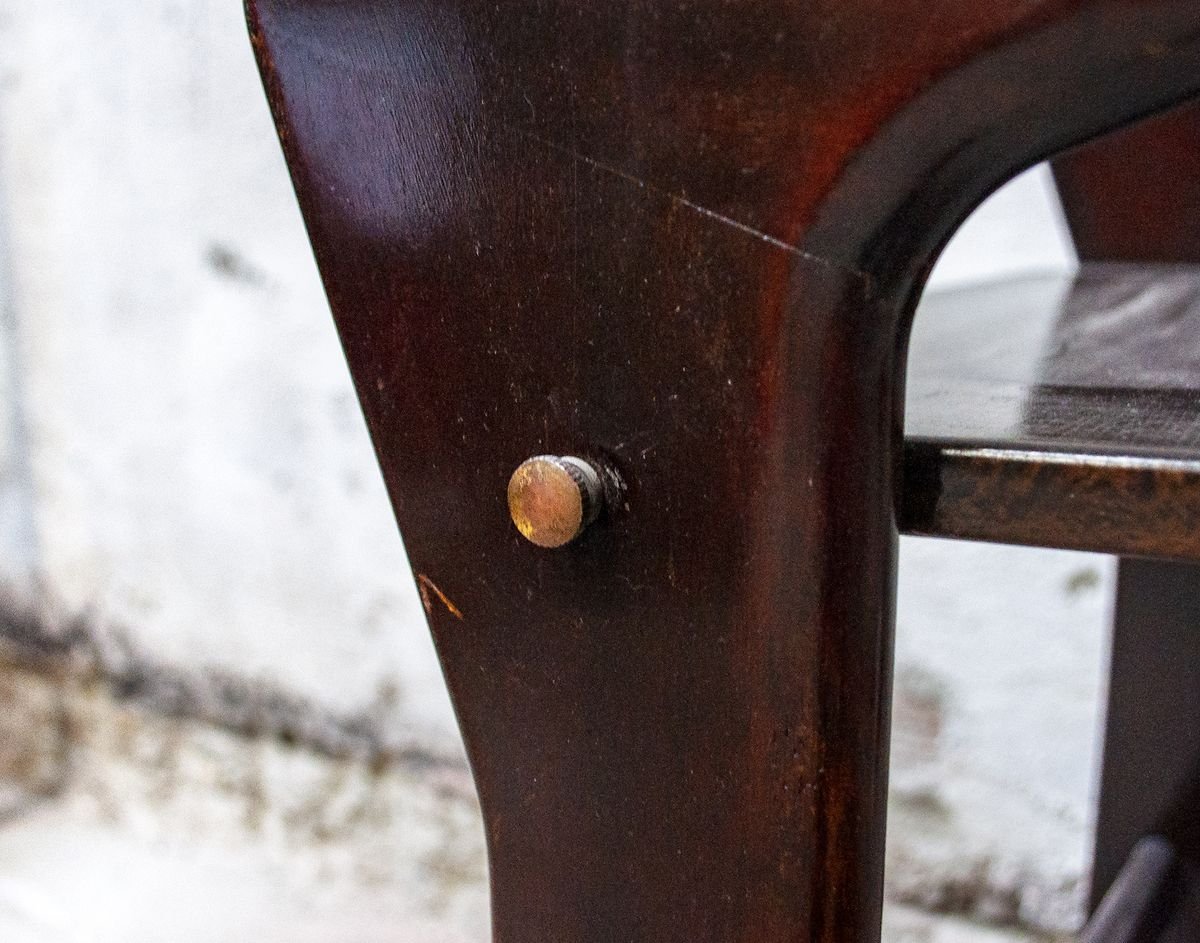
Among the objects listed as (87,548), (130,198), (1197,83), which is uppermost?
(130,198)

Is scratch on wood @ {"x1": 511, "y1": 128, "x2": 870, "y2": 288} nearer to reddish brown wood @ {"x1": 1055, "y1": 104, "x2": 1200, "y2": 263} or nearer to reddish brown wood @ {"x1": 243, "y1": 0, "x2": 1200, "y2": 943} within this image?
reddish brown wood @ {"x1": 243, "y1": 0, "x2": 1200, "y2": 943}

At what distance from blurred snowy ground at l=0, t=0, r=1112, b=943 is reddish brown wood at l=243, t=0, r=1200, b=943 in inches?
30.0

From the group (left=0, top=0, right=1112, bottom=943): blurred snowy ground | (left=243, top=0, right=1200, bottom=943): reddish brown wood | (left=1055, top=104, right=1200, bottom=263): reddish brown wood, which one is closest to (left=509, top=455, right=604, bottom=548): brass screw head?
(left=243, top=0, right=1200, bottom=943): reddish brown wood

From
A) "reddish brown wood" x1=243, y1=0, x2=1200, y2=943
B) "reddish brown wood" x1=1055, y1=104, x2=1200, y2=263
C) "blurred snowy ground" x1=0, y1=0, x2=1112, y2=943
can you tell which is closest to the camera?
"reddish brown wood" x1=243, y1=0, x2=1200, y2=943

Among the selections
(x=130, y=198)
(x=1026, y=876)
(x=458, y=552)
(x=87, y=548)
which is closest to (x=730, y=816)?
(x=458, y=552)

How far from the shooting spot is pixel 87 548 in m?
1.45

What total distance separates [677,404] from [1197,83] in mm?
123

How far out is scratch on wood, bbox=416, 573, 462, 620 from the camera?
1.06ft

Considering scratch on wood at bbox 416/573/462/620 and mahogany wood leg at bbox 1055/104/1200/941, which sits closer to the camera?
scratch on wood at bbox 416/573/462/620

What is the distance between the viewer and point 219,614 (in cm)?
139

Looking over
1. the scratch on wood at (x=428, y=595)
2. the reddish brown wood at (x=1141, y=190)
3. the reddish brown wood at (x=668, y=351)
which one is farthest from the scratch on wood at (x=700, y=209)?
the reddish brown wood at (x=1141, y=190)

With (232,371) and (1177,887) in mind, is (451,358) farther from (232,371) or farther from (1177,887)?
(232,371)

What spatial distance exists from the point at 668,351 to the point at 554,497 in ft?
0.14

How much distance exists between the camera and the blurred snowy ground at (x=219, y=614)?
105 centimetres
